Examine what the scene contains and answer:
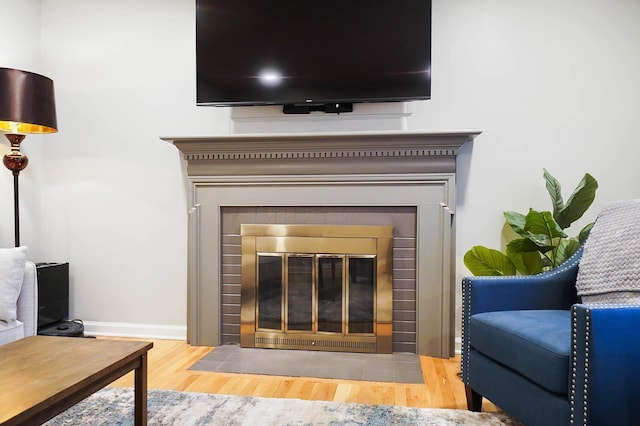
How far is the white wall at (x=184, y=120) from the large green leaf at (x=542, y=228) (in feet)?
1.22

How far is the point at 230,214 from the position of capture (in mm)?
3092

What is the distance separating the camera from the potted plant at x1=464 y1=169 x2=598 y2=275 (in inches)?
99.7

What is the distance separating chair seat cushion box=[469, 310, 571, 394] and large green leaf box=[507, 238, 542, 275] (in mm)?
704

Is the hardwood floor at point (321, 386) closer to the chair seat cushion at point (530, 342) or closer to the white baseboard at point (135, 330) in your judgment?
the chair seat cushion at point (530, 342)

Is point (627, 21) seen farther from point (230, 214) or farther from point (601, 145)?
point (230, 214)

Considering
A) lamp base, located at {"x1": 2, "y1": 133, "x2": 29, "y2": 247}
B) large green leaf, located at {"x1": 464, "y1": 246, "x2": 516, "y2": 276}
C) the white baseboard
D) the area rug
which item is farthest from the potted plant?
lamp base, located at {"x1": 2, "y1": 133, "x2": 29, "y2": 247}

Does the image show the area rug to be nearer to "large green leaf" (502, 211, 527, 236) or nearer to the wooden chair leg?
the wooden chair leg

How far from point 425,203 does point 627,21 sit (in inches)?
63.6

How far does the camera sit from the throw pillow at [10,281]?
2.13 m

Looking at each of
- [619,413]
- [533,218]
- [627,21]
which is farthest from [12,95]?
[627,21]

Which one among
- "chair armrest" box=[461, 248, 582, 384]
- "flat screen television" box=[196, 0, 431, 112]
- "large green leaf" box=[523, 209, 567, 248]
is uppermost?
"flat screen television" box=[196, 0, 431, 112]

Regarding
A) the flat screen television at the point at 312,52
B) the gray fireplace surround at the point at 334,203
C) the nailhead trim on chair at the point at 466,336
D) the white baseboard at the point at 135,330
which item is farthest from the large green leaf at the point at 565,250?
the white baseboard at the point at 135,330

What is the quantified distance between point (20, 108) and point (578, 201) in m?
3.07

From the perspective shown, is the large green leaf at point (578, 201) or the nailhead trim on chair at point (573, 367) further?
the large green leaf at point (578, 201)
